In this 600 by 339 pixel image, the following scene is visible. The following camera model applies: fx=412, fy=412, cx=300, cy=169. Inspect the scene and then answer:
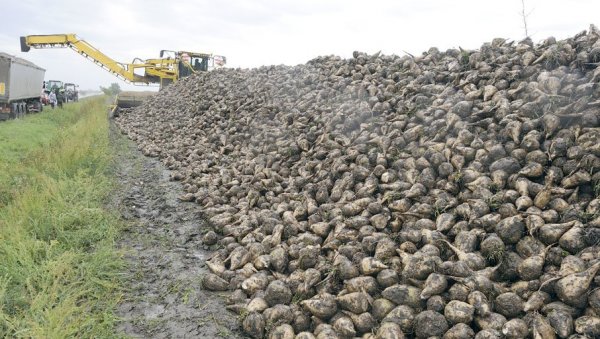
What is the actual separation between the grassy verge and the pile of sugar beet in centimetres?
136

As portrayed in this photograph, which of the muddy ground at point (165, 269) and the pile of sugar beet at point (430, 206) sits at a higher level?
the pile of sugar beet at point (430, 206)

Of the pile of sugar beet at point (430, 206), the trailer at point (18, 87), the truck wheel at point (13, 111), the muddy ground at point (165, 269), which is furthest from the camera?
the truck wheel at point (13, 111)

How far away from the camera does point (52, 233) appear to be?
605cm

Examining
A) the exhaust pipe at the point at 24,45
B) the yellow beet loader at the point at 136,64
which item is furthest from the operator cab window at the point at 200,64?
the exhaust pipe at the point at 24,45

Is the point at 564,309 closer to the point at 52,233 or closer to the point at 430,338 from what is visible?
the point at 430,338

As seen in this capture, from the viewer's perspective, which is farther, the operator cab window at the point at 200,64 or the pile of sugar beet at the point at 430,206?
the operator cab window at the point at 200,64

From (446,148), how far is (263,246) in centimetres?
277

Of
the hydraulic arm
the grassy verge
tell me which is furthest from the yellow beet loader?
the grassy verge

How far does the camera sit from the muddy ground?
4.34 metres

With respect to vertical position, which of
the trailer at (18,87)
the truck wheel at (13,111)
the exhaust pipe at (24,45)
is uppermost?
the exhaust pipe at (24,45)

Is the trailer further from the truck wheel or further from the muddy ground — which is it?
the muddy ground

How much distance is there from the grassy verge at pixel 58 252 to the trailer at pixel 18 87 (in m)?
12.8

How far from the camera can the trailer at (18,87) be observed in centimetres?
2008

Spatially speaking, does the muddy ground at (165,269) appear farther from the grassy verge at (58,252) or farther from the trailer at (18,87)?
the trailer at (18,87)
